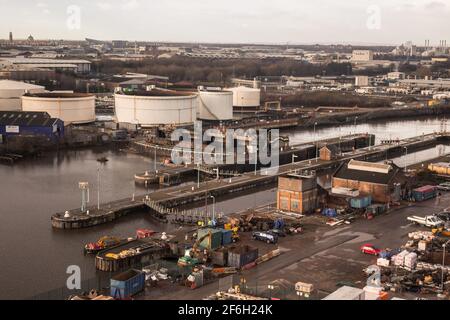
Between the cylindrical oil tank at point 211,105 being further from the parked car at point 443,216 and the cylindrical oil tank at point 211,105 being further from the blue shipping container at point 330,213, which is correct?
the parked car at point 443,216

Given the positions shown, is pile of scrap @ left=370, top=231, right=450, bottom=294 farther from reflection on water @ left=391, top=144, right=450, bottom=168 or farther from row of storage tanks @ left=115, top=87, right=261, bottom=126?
row of storage tanks @ left=115, top=87, right=261, bottom=126

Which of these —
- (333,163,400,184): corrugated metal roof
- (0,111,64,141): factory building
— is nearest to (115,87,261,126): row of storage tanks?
(0,111,64,141): factory building

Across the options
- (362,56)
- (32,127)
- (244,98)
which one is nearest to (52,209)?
(32,127)

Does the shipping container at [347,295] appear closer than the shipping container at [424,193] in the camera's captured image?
Yes

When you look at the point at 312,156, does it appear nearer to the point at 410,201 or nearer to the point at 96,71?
the point at 410,201

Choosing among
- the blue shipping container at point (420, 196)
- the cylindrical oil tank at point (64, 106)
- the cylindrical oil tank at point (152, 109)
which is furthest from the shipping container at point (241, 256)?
the cylindrical oil tank at point (64, 106)

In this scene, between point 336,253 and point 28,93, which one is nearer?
point 336,253
